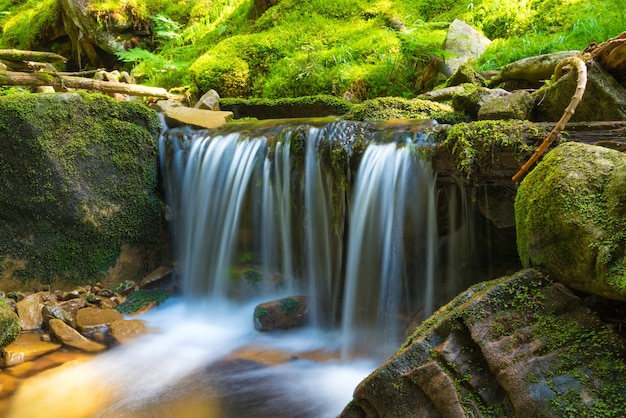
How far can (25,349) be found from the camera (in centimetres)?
420

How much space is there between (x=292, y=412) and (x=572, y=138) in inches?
115

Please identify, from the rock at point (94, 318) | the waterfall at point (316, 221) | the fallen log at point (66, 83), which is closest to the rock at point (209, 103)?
the fallen log at point (66, 83)

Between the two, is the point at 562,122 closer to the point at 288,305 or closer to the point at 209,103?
the point at 288,305

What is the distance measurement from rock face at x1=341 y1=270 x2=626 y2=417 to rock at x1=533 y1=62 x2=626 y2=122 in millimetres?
2377

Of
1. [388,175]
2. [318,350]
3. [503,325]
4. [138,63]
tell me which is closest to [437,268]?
[388,175]

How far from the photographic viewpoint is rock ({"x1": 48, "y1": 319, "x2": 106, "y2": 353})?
14.3ft

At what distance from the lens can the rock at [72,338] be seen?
4358mm

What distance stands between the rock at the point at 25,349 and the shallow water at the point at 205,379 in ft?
1.15

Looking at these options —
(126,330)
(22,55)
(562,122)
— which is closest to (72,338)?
(126,330)

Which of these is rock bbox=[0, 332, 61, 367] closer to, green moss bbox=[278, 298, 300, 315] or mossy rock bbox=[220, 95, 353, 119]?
green moss bbox=[278, 298, 300, 315]

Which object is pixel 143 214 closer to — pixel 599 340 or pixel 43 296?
pixel 43 296

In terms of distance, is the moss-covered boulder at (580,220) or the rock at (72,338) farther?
the rock at (72,338)

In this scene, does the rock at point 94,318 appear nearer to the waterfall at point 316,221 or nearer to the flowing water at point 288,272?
the flowing water at point 288,272

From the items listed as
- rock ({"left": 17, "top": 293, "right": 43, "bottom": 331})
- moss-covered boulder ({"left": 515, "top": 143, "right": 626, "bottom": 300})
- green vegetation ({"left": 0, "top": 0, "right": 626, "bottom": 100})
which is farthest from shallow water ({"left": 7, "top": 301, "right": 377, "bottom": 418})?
green vegetation ({"left": 0, "top": 0, "right": 626, "bottom": 100})
